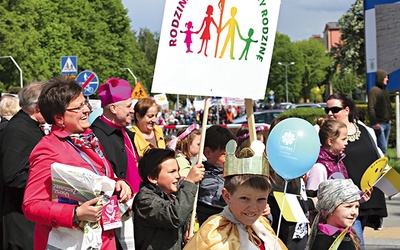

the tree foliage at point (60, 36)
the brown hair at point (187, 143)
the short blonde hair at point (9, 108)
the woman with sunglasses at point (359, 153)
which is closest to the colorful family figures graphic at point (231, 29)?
the woman with sunglasses at point (359, 153)

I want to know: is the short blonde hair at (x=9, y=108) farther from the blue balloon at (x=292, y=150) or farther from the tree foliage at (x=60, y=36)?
the tree foliage at (x=60, y=36)

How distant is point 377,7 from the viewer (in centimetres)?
1401

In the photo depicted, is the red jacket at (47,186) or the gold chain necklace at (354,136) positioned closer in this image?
the red jacket at (47,186)

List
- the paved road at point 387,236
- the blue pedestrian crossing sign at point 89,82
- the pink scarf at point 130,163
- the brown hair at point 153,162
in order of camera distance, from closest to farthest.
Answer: the brown hair at point 153,162, the pink scarf at point 130,163, the paved road at point 387,236, the blue pedestrian crossing sign at point 89,82

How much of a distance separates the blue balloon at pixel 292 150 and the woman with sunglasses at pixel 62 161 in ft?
3.25

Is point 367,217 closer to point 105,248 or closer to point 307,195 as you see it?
point 307,195

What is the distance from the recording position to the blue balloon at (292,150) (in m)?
4.73

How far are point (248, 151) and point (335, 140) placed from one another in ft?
7.60

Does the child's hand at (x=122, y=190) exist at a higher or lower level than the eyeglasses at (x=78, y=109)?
lower

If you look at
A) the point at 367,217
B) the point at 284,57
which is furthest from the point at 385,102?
the point at 284,57

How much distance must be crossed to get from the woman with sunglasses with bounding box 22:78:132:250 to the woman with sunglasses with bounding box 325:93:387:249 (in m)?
2.82

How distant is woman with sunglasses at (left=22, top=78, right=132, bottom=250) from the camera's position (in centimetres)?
417

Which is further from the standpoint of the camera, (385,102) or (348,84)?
(348,84)

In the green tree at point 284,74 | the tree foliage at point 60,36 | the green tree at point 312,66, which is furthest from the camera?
the green tree at point 312,66
